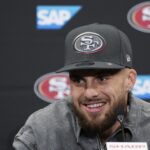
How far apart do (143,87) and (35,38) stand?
0.54 metres

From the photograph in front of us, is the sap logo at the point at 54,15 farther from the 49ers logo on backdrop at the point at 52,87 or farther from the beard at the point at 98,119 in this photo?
the beard at the point at 98,119

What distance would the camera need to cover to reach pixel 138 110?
1422 millimetres

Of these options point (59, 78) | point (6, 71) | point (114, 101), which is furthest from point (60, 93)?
point (114, 101)

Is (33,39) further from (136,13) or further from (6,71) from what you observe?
(136,13)

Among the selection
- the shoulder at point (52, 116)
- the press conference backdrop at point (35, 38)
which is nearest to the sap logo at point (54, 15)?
the press conference backdrop at point (35, 38)

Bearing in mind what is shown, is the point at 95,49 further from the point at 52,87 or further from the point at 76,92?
the point at 52,87

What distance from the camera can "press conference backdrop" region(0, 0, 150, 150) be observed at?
2.19m

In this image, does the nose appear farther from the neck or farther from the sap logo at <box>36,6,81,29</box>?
the sap logo at <box>36,6,81,29</box>

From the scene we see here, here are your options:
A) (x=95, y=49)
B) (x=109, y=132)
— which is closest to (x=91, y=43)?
(x=95, y=49)

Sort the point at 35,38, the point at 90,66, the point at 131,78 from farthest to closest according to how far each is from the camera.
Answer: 1. the point at 35,38
2. the point at 131,78
3. the point at 90,66

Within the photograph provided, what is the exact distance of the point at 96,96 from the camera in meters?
1.21

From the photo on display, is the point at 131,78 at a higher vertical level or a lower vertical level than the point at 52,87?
higher

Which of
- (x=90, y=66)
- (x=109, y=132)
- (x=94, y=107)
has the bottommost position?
(x=109, y=132)

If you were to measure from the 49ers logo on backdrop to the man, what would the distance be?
83cm
